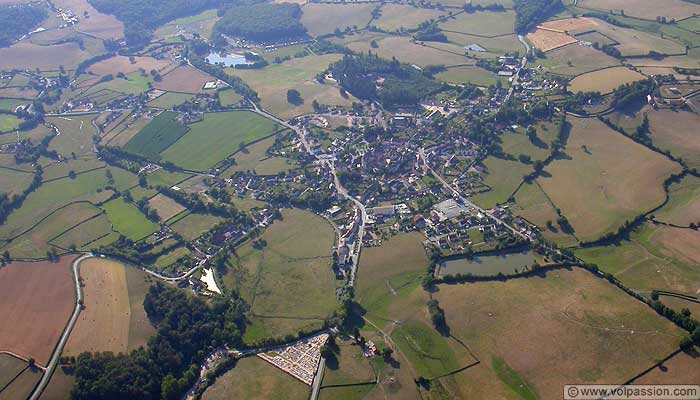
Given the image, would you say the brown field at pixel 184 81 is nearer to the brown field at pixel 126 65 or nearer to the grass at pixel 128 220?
the brown field at pixel 126 65

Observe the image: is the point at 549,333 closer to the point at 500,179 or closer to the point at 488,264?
the point at 488,264

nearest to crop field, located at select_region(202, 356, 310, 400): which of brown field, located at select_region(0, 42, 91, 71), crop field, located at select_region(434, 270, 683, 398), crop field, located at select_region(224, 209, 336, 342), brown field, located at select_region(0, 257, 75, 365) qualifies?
crop field, located at select_region(224, 209, 336, 342)

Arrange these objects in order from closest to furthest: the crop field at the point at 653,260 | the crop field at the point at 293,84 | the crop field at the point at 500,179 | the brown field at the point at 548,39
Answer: the crop field at the point at 653,260, the crop field at the point at 500,179, the crop field at the point at 293,84, the brown field at the point at 548,39

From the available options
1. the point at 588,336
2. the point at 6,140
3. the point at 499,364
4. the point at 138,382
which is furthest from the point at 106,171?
the point at 588,336

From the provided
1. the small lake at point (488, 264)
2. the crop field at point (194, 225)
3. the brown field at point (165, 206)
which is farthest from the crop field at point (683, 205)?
the brown field at point (165, 206)

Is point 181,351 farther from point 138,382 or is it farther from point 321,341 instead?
point 321,341

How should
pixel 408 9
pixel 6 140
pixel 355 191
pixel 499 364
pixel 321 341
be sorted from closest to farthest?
pixel 499 364 < pixel 321 341 < pixel 355 191 < pixel 6 140 < pixel 408 9
